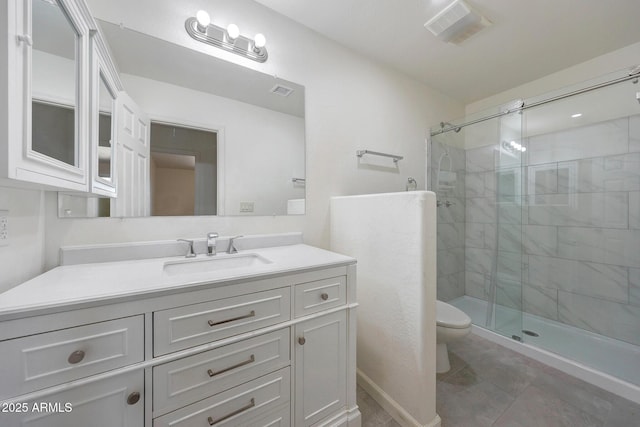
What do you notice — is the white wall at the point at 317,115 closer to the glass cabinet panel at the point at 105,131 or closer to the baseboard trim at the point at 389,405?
the glass cabinet panel at the point at 105,131

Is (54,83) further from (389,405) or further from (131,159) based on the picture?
(389,405)

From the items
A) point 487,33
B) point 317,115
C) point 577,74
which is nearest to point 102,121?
point 317,115

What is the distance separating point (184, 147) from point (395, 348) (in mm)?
1615

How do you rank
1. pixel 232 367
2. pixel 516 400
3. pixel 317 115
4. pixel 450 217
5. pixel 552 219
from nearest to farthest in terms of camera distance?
pixel 232 367 → pixel 516 400 → pixel 317 115 → pixel 552 219 → pixel 450 217

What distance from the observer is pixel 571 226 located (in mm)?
2111

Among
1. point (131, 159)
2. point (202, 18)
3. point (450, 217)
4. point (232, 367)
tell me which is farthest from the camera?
point (450, 217)

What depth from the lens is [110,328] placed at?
2.27 feet

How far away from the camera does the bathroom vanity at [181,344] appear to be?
624 mm

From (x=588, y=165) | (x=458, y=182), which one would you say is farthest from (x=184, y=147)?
(x=588, y=165)

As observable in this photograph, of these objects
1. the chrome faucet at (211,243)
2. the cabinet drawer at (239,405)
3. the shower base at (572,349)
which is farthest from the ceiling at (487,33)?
the shower base at (572,349)

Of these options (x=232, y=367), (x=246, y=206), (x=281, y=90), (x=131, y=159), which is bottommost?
(x=232, y=367)

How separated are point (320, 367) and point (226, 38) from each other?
186 centimetres

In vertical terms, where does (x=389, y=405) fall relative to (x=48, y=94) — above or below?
below

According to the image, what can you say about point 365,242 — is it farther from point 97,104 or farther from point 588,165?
point 588,165
